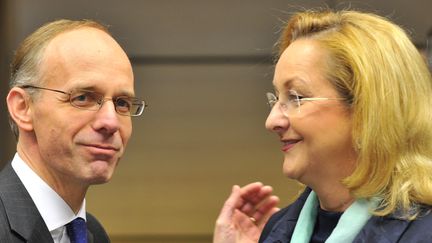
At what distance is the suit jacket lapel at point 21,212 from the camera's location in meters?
2.34

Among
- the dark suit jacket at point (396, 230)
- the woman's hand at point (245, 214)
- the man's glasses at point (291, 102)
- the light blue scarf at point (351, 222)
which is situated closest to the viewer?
the dark suit jacket at point (396, 230)

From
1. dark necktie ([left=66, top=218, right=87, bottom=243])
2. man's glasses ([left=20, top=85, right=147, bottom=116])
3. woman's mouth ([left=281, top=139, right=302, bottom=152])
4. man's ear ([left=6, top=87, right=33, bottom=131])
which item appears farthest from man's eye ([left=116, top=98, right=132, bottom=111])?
woman's mouth ([left=281, top=139, right=302, bottom=152])

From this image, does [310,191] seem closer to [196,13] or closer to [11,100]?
[11,100]

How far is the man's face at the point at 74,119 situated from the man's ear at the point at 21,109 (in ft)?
0.06

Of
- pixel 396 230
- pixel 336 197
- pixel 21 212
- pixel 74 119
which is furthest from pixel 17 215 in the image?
pixel 396 230

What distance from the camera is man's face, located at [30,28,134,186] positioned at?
7.95 feet

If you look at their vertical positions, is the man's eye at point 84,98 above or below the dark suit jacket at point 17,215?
above

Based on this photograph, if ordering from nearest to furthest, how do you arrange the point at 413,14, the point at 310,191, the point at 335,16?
the point at 335,16 < the point at 310,191 < the point at 413,14

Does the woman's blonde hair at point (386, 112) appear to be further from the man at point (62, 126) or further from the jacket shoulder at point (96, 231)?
the jacket shoulder at point (96, 231)

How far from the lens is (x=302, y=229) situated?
263 cm

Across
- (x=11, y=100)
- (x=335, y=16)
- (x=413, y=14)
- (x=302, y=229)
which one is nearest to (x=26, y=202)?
(x=11, y=100)

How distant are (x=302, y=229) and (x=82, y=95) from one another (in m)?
0.81

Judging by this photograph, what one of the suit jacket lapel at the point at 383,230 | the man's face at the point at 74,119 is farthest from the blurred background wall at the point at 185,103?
the suit jacket lapel at the point at 383,230

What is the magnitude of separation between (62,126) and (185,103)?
8.42 feet
